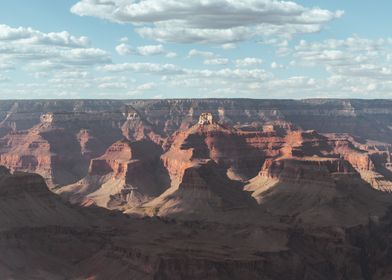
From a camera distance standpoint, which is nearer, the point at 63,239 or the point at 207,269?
the point at 207,269

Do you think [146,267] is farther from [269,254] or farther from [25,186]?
[25,186]

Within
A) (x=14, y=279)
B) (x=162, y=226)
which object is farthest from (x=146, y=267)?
(x=162, y=226)

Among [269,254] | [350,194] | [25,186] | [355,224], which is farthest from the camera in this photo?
[350,194]

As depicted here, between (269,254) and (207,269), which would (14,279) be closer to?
(207,269)

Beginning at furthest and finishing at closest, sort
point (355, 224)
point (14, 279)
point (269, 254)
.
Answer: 1. point (355, 224)
2. point (269, 254)
3. point (14, 279)

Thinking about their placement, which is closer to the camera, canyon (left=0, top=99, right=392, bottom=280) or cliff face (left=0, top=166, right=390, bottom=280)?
cliff face (left=0, top=166, right=390, bottom=280)

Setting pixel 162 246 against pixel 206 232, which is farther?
pixel 206 232

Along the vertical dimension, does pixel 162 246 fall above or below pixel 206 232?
above

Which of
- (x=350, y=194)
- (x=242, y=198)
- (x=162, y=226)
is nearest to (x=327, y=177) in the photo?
(x=350, y=194)

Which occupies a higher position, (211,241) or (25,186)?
(25,186)

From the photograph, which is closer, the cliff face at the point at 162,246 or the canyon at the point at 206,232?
the cliff face at the point at 162,246
